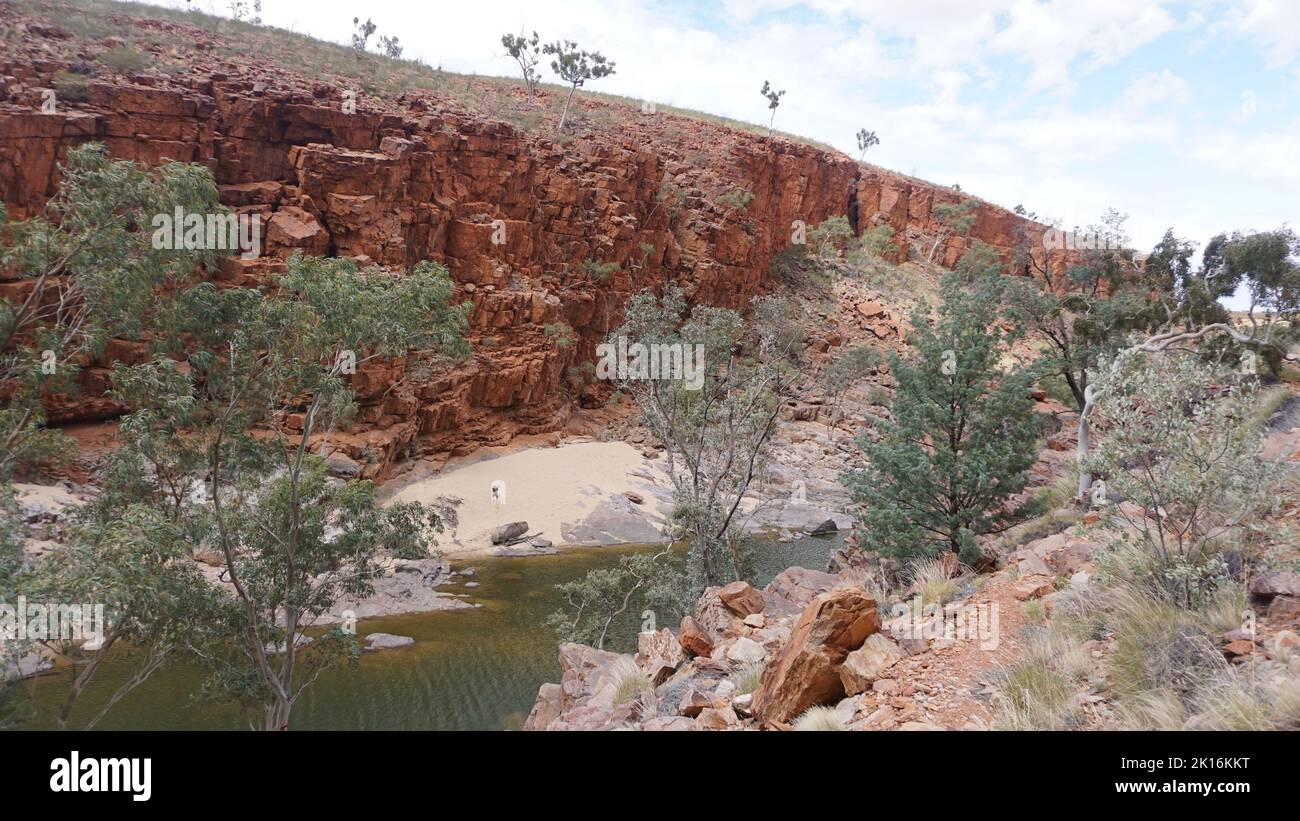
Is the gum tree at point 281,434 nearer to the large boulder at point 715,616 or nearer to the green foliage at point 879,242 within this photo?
the large boulder at point 715,616

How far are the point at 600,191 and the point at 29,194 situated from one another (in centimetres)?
2692

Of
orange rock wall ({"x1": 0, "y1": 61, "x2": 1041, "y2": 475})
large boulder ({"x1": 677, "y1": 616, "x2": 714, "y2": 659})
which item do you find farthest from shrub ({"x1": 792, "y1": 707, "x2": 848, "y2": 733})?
orange rock wall ({"x1": 0, "y1": 61, "x2": 1041, "y2": 475})

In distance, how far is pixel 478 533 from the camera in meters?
25.2

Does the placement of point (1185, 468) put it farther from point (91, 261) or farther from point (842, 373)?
point (842, 373)

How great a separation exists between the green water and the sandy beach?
253 inches

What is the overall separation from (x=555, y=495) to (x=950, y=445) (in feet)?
61.2

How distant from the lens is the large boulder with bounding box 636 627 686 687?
9.09 metres

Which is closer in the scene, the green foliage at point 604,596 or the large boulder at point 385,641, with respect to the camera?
the green foliage at point 604,596

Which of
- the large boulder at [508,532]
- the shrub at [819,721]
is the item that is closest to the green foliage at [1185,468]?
the shrub at [819,721]

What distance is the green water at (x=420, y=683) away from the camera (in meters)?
12.1

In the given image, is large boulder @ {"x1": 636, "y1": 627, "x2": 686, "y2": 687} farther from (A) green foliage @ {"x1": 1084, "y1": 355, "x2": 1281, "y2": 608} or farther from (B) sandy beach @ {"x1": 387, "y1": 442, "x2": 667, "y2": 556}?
(B) sandy beach @ {"x1": 387, "y1": 442, "x2": 667, "y2": 556}

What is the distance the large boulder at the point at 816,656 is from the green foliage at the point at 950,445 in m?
5.52

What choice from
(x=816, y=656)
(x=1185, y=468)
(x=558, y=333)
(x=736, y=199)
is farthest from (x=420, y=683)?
(x=736, y=199)

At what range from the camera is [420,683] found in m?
13.8
